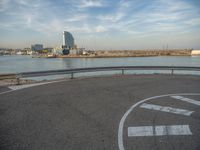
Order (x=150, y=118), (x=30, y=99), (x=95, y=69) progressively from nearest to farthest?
(x=150, y=118) < (x=30, y=99) < (x=95, y=69)

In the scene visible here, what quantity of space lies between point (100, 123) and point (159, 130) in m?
1.63

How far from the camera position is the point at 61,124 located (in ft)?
16.6

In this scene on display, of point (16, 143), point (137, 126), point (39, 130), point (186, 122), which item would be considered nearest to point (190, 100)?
point (186, 122)

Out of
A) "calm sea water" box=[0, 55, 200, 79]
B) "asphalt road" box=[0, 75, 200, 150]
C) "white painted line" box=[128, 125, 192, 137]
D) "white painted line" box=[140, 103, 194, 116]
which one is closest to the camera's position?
"asphalt road" box=[0, 75, 200, 150]

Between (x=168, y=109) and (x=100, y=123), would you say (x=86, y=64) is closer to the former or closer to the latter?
(x=168, y=109)

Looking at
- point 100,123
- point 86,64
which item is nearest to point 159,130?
point 100,123

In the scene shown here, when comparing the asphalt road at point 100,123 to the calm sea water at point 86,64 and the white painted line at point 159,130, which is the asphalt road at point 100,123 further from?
the calm sea water at point 86,64

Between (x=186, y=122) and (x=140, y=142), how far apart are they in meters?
1.89

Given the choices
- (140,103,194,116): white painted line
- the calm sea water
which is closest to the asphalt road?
(140,103,194,116): white painted line

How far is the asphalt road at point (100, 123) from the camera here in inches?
154

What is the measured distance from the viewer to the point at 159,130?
4.57 meters

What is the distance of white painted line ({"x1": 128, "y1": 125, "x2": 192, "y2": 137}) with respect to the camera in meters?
4.38

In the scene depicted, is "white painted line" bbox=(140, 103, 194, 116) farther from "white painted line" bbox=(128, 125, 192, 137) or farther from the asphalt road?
"white painted line" bbox=(128, 125, 192, 137)

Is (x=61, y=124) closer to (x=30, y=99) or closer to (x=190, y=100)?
(x=30, y=99)
